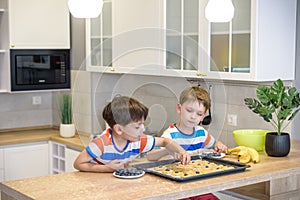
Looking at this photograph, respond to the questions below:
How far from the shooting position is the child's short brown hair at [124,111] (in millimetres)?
2467

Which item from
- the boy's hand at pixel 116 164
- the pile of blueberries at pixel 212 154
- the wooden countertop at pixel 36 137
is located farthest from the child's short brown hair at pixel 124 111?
the wooden countertop at pixel 36 137

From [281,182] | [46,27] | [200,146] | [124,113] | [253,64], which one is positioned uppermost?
[46,27]

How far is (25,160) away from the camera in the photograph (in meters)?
4.69

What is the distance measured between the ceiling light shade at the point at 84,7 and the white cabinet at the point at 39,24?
5.36 feet

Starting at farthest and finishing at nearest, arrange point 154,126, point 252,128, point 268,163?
point 252,128, point 268,163, point 154,126

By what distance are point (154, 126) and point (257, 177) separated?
0.56m

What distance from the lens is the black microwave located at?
4656mm

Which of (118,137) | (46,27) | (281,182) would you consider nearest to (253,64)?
(281,182)

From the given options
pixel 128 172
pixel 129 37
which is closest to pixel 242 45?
pixel 129 37

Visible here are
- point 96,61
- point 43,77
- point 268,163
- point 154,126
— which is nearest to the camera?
point 154,126

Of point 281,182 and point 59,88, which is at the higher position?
point 59,88

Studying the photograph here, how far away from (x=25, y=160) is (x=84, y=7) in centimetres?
205

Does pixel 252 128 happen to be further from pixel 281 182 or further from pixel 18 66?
pixel 18 66

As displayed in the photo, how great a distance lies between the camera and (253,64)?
3.28m
